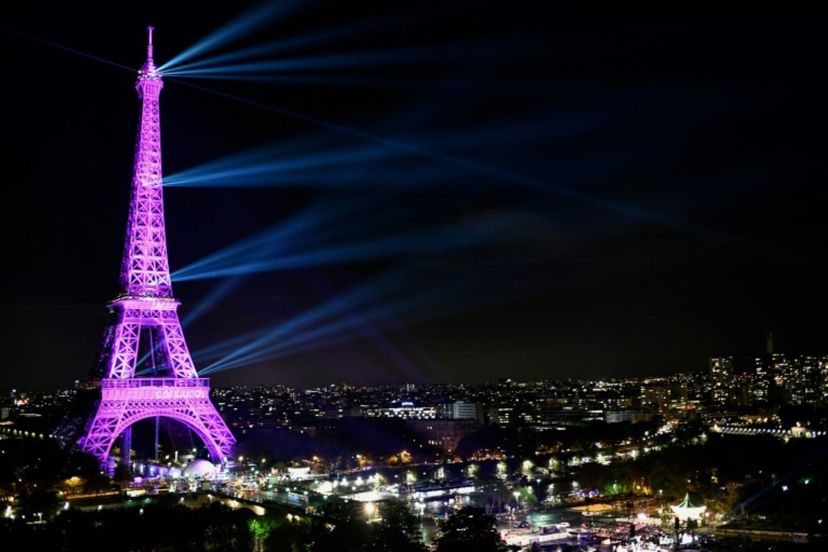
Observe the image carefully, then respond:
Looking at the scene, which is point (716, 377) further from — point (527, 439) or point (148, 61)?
point (148, 61)

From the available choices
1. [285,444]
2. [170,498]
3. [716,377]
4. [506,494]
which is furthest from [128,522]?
[716,377]

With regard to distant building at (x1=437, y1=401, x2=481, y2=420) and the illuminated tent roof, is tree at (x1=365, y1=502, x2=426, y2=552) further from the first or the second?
distant building at (x1=437, y1=401, x2=481, y2=420)

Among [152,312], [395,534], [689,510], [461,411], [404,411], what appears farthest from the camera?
[404,411]

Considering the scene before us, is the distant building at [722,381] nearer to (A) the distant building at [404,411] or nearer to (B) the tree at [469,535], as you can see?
(A) the distant building at [404,411]

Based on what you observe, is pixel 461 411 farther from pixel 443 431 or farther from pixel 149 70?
pixel 149 70

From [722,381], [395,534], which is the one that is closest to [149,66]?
[395,534]

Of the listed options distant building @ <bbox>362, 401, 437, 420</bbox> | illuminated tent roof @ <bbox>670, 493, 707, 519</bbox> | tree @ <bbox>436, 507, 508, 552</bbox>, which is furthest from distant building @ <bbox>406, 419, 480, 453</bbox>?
tree @ <bbox>436, 507, 508, 552</bbox>
